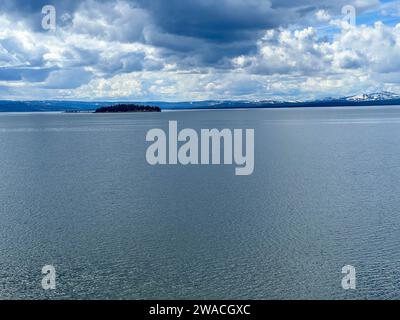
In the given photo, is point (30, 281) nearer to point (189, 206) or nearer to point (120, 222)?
point (120, 222)

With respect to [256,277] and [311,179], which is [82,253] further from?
[311,179]

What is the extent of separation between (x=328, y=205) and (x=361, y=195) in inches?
193

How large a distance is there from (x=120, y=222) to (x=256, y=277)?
39.6 ft

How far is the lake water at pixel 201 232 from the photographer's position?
829 inches

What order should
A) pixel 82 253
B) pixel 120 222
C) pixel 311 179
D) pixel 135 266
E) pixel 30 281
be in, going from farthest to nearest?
pixel 311 179, pixel 120 222, pixel 82 253, pixel 135 266, pixel 30 281

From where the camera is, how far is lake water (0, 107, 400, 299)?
2105cm

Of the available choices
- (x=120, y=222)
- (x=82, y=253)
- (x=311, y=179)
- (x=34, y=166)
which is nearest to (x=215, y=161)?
(x=311, y=179)

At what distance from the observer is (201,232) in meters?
28.4

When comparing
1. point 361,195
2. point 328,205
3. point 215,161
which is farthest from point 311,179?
point 215,161
